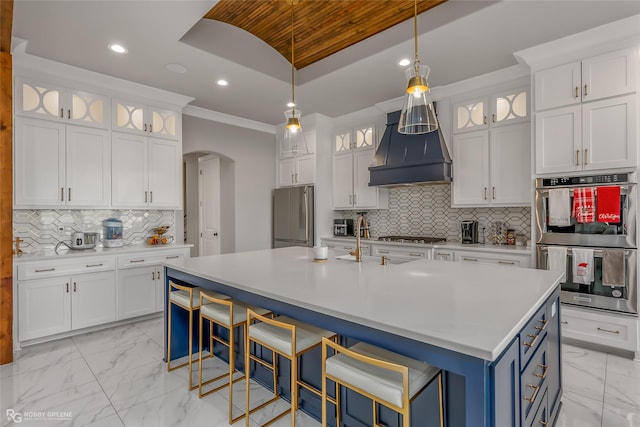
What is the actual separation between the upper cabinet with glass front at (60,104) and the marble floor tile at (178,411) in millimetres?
2973

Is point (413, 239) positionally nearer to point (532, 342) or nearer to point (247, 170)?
point (247, 170)

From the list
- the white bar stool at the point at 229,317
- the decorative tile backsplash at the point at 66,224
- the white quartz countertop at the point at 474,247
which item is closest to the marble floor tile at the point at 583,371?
the white quartz countertop at the point at 474,247

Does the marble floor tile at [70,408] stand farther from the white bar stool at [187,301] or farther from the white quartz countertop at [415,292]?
the white quartz countertop at [415,292]

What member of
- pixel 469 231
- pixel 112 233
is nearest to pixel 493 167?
pixel 469 231

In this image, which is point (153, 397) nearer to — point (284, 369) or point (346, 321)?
point (284, 369)

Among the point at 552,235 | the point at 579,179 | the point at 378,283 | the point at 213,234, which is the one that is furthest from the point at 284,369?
the point at 213,234

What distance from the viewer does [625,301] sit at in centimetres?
275

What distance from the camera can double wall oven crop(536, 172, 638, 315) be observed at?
8.95 ft

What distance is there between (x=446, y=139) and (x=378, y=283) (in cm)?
292

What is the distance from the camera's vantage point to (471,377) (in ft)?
3.50

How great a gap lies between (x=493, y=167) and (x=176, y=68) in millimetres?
3617

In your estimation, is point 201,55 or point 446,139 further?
point 446,139

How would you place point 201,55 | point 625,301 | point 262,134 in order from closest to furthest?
point 625,301
point 201,55
point 262,134

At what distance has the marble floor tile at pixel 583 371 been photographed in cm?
234
